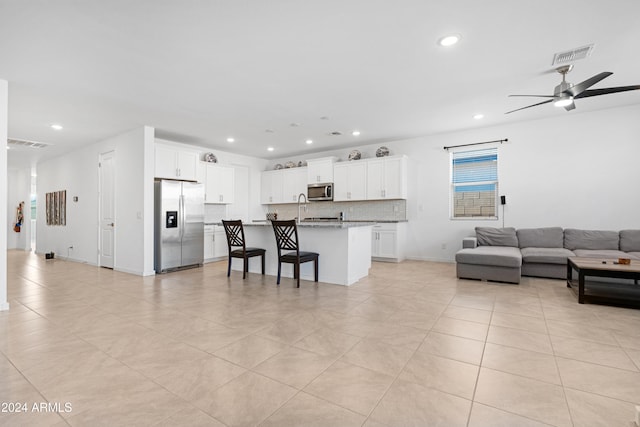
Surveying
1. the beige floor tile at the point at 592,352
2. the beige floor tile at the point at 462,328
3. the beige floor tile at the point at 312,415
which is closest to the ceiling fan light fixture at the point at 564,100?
the beige floor tile at the point at 592,352

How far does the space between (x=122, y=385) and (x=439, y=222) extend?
598 cm

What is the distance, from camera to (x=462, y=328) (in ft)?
8.75

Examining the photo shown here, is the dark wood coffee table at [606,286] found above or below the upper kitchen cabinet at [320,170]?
below

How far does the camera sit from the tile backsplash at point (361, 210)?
22.3 ft

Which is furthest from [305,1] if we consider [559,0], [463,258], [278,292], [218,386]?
[463,258]

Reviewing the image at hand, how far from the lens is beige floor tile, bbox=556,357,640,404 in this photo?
5.58 feet

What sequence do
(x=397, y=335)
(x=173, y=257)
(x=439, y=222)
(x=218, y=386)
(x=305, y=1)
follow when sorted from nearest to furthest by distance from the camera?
(x=218, y=386) → (x=305, y=1) → (x=397, y=335) → (x=173, y=257) → (x=439, y=222)

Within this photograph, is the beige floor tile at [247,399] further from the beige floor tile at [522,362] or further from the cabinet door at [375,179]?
the cabinet door at [375,179]

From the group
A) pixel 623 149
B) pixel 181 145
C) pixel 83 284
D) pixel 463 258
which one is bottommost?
pixel 83 284

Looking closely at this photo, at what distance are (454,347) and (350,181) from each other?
16.5 ft

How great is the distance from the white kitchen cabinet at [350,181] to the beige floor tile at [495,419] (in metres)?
5.42

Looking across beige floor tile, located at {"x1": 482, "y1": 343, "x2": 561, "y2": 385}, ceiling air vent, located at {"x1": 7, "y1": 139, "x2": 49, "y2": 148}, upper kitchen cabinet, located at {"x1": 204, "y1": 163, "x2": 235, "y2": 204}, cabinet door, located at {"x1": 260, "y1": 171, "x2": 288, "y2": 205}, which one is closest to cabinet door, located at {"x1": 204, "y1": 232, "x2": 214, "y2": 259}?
upper kitchen cabinet, located at {"x1": 204, "y1": 163, "x2": 235, "y2": 204}

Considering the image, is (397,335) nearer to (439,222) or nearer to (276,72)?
(276,72)

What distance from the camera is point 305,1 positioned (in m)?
2.23
